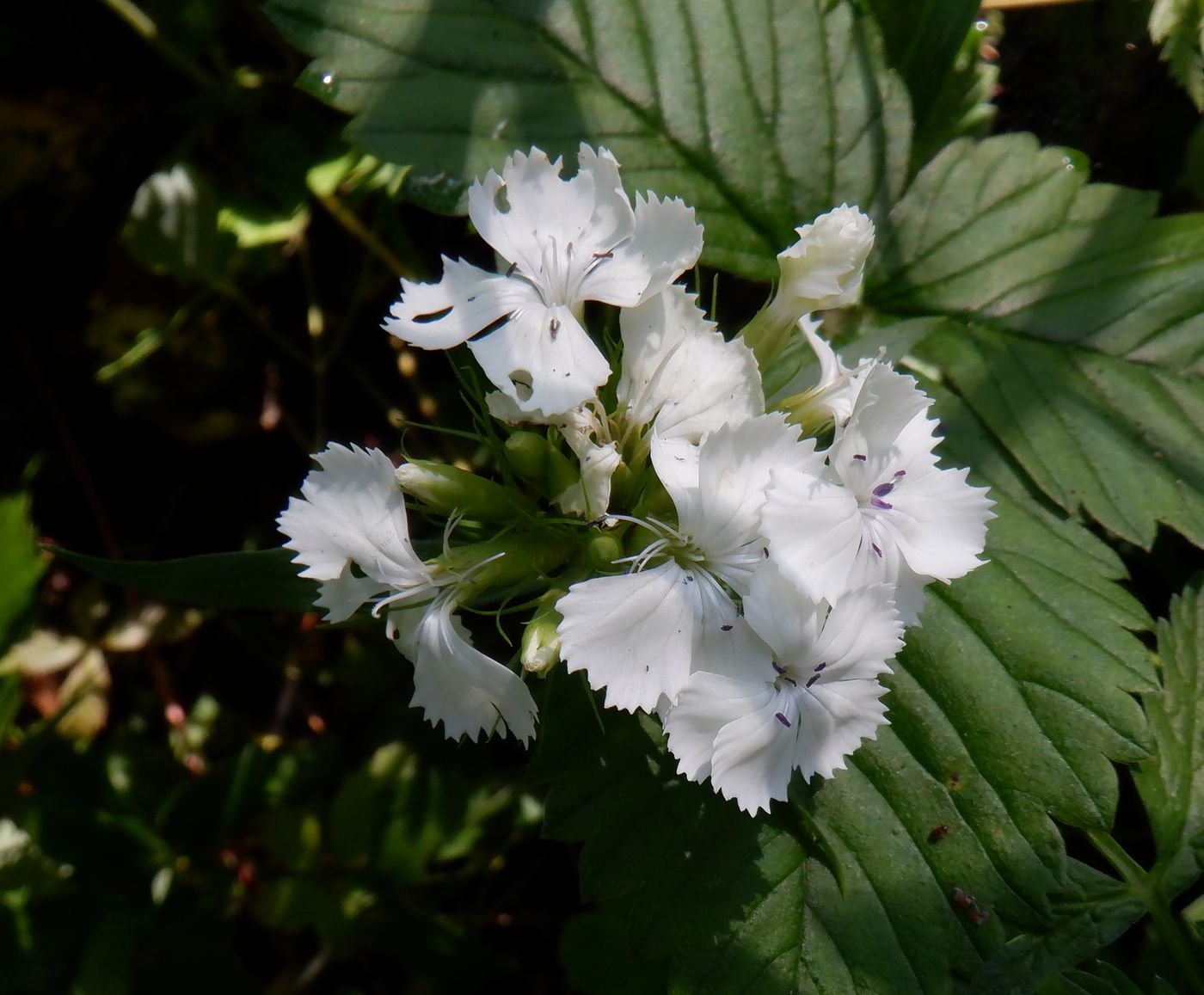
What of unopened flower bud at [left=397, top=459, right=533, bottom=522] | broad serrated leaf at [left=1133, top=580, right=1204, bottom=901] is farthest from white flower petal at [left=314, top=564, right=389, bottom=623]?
broad serrated leaf at [left=1133, top=580, right=1204, bottom=901]

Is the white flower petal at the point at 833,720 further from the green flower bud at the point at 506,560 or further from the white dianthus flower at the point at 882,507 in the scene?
the green flower bud at the point at 506,560

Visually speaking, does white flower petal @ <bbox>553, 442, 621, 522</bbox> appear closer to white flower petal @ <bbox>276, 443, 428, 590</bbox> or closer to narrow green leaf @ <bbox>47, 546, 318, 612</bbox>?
white flower petal @ <bbox>276, 443, 428, 590</bbox>

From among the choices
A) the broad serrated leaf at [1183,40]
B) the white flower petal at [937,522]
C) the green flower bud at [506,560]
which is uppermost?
the broad serrated leaf at [1183,40]

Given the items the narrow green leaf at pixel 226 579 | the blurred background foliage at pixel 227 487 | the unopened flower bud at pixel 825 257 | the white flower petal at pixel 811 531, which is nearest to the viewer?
the white flower petal at pixel 811 531

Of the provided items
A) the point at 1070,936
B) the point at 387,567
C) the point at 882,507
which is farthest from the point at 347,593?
the point at 1070,936

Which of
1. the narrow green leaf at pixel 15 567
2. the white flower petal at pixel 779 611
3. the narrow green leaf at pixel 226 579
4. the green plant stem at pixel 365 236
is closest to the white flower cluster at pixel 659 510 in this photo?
the white flower petal at pixel 779 611

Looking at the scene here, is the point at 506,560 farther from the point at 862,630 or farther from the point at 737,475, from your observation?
the point at 862,630
